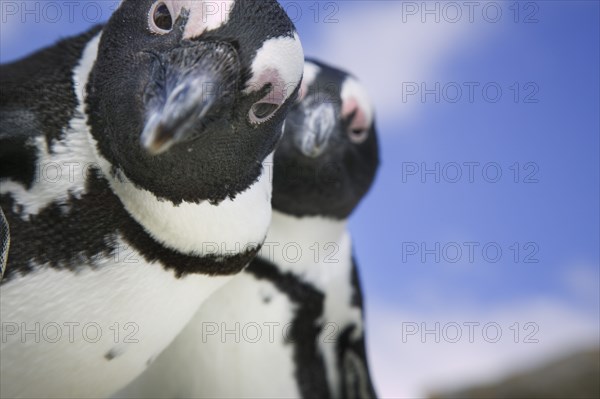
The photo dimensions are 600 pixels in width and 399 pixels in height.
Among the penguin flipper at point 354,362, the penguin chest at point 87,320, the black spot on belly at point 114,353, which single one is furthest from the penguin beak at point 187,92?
the penguin flipper at point 354,362

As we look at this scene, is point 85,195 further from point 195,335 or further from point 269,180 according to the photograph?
point 195,335

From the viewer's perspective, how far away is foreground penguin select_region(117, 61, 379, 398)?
2.08m

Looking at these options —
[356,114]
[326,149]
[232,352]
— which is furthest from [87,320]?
[356,114]

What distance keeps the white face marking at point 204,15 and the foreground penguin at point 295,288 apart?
846 millimetres

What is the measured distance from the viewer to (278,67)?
1.21m

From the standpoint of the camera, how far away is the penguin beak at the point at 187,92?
1.06 m

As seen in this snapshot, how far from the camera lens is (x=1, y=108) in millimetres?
1333

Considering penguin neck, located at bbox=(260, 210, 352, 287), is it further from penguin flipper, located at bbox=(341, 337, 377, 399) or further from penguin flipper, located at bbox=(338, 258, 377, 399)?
penguin flipper, located at bbox=(341, 337, 377, 399)

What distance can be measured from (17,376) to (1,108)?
0.47 metres

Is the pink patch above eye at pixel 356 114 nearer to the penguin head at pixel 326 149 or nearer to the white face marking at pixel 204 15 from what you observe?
the penguin head at pixel 326 149

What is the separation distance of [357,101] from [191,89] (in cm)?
123

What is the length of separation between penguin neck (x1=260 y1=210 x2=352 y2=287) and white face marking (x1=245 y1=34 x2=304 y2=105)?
0.91m

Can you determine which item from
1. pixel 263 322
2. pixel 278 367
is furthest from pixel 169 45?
pixel 278 367

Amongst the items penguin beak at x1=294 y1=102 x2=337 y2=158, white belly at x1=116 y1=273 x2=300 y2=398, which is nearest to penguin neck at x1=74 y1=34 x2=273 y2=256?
penguin beak at x1=294 y1=102 x2=337 y2=158
